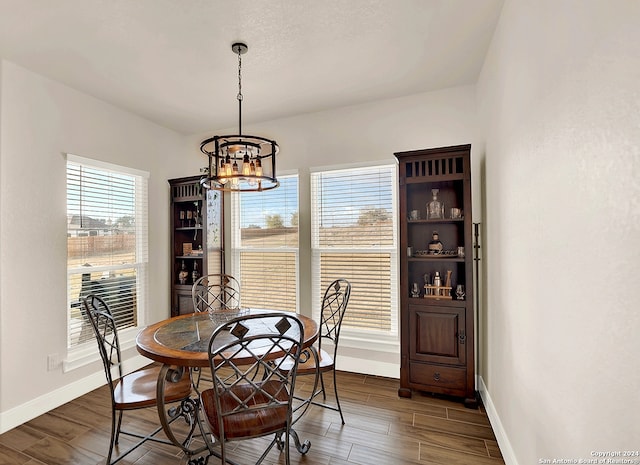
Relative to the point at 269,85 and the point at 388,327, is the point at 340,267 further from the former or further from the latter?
the point at 269,85

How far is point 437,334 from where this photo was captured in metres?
2.91

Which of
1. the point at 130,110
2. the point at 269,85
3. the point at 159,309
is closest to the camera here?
the point at 269,85

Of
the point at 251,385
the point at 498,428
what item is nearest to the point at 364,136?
the point at 251,385

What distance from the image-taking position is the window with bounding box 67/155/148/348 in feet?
10.5

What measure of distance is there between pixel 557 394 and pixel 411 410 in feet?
5.38

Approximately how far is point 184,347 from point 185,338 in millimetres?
192

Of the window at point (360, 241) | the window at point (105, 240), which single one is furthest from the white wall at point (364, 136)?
the window at point (105, 240)

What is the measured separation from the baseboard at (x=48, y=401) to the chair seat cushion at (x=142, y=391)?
1.11 m

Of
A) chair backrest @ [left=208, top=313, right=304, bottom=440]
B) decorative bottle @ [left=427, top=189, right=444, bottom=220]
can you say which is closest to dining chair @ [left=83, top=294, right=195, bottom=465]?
chair backrest @ [left=208, top=313, right=304, bottom=440]

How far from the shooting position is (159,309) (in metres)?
4.10

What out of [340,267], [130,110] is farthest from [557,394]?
[130,110]

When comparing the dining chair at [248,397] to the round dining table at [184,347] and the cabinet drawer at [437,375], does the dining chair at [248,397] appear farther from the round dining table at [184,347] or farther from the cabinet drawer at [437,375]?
the cabinet drawer at [437,375]

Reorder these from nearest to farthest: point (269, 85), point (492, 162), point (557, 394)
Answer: point (557, 394) → point (492, 162) → point (269, 85)

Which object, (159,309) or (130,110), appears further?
(159,309)
